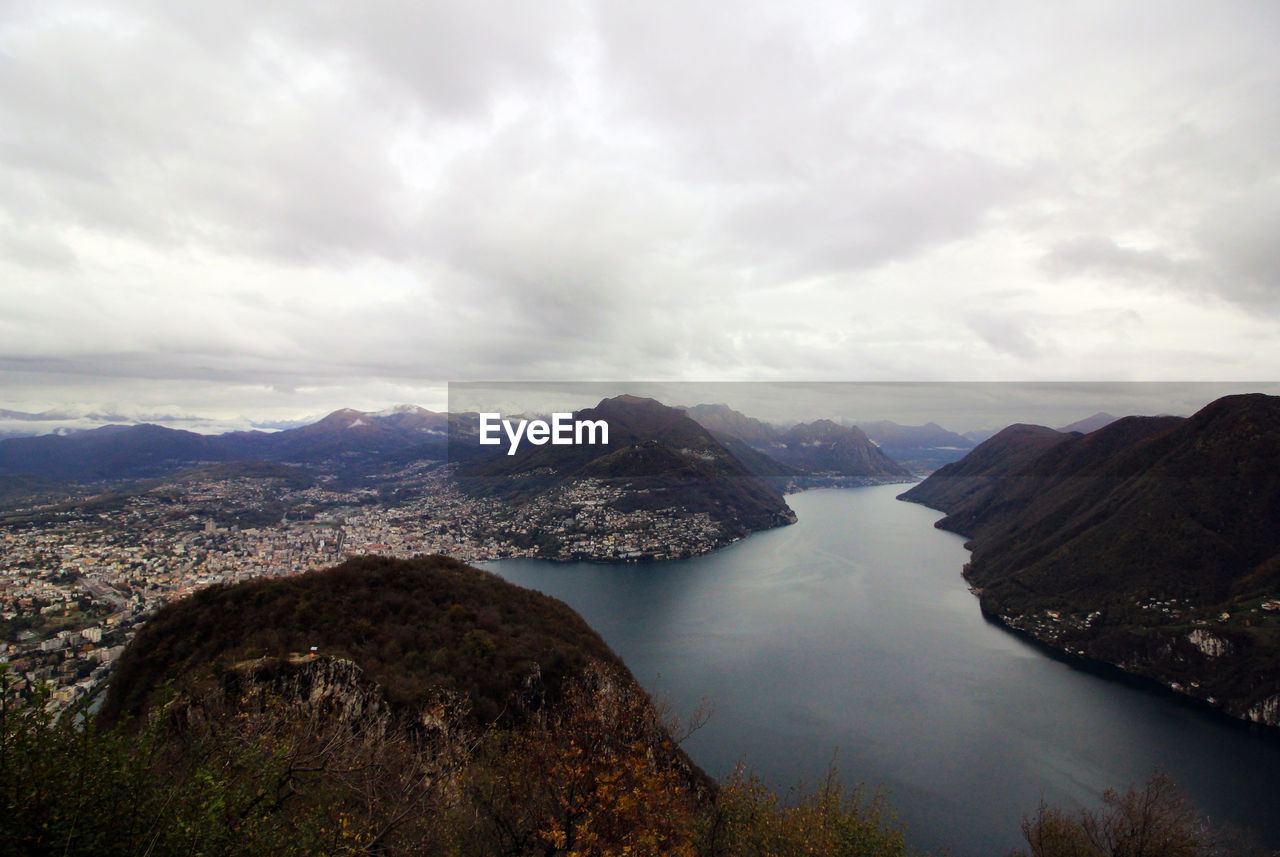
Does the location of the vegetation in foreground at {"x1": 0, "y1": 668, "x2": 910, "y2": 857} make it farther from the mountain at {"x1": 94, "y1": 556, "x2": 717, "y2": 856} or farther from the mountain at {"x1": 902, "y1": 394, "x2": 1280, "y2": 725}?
the mountain at {"x1": 902, "y1": 394, "x2": 1280, "y2": 725}

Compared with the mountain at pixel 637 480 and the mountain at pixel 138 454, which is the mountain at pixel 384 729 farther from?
the mountain at pixel 138 454

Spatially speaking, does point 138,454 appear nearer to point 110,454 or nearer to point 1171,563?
point 110,454

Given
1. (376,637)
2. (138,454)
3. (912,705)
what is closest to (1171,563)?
(912,705)

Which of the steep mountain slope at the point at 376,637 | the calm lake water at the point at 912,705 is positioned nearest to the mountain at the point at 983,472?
the calm lake water at the point at 912,705

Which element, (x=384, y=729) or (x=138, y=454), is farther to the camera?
(x=138, y=454)

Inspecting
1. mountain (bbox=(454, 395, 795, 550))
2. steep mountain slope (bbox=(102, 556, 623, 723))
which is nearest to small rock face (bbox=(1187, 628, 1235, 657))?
steep mountain slope (bbox=(102, 556, 623, 723))

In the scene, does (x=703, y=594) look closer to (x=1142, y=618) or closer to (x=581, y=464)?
(x=1142, y=618)
